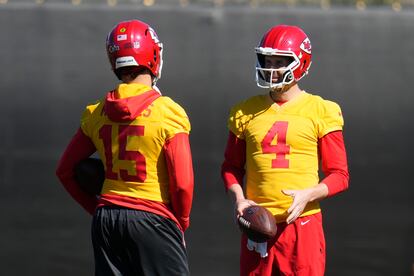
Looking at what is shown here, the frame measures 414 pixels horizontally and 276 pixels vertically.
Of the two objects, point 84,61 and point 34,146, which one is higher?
point 84,61

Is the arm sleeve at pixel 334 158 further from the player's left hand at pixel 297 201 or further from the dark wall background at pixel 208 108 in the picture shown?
the dark wall background at pixel 208 108

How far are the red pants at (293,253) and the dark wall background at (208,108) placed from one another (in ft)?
4.47

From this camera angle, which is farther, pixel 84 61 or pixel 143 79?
pixel 84 61

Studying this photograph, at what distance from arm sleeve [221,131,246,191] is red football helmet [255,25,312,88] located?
30 centimetres

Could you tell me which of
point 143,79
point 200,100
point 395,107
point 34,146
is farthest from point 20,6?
point 395,107

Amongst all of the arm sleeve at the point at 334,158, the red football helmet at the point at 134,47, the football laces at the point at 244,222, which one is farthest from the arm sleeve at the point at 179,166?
the arm sleeve at the point at 334,158

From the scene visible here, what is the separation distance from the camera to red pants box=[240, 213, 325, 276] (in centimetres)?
391

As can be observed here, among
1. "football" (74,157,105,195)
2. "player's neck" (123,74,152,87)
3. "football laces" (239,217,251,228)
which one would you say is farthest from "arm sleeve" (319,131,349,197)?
"football" (74,157,105,195)

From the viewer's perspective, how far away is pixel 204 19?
17.3 feet

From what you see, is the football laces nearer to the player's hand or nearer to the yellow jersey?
the player's hand

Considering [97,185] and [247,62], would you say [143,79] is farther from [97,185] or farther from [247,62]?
[247,62]

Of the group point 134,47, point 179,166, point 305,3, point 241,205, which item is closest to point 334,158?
point 241,205

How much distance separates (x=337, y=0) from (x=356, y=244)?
1.45m

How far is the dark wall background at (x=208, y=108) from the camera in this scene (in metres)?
5.27
